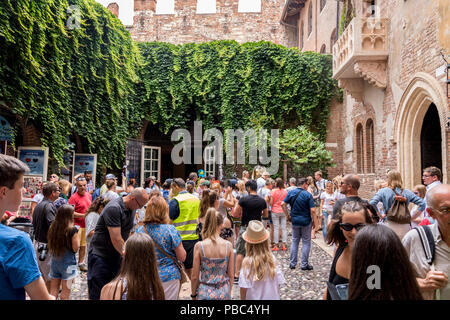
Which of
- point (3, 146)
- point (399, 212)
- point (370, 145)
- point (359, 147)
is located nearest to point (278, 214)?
point (399, 212)

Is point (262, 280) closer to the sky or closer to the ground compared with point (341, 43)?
closer to the ground

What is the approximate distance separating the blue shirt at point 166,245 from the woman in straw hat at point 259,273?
67cm

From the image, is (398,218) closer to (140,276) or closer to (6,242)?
(140,276)

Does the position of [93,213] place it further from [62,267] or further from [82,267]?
[62,267]

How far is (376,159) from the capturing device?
10.7m

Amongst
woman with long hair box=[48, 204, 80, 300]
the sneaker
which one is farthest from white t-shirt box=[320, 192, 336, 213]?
woman with long hair box=[48, 204, 80, 300]

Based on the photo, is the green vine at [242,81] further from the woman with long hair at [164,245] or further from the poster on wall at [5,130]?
the woman with long hair at [164,245]

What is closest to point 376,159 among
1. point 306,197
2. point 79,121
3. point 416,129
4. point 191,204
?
point 416,129

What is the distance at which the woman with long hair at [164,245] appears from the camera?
3023 mm

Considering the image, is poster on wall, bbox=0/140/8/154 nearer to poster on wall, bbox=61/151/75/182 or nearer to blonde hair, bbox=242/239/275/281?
poster on wall, bbox=61/151/75/182

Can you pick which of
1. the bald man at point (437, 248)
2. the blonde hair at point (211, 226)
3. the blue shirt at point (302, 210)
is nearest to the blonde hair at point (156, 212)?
the blonde hair at point (211, 226)

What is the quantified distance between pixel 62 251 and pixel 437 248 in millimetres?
3692

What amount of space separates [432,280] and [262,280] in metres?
1.44

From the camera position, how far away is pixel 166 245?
3.07m
